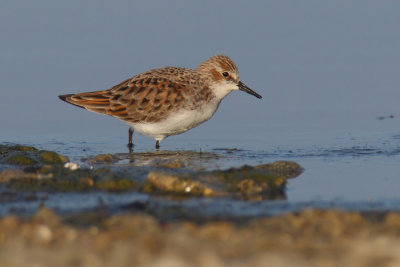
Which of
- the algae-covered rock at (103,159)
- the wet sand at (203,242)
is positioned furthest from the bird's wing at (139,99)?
the wet sand at (203,242)

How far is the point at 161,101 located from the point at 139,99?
296mm

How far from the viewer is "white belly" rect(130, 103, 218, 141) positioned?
9727mm

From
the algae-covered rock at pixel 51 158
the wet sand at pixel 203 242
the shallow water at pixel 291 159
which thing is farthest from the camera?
the algae-covered rock at pixel 51 158

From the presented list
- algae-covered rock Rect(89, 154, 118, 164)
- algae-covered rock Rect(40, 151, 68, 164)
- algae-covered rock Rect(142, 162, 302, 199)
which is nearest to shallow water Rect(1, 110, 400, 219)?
algae-covered rock Rect(142, 162, 302, 199)

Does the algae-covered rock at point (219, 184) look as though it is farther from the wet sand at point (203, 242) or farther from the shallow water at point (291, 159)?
the wet sand at point (203, 242)

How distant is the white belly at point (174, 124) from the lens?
9.73 meters

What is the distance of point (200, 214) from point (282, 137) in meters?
4.44

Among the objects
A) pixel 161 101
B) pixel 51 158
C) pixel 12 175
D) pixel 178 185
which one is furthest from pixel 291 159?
pixel 12 175

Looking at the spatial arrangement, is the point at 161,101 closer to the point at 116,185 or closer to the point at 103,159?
the point at 103,159

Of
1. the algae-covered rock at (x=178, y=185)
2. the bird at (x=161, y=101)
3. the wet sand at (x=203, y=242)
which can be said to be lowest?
the wet sand at (x=203, y=242)

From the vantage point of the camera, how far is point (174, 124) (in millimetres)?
9734

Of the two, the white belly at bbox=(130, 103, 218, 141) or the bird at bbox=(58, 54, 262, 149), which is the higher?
the bird at bbox=(58, 54, 262, 149)

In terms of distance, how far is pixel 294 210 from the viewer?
6.18 m

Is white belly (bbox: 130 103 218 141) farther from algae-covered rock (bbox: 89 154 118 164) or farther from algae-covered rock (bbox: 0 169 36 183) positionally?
algae-covered rock (bbox: 0 169 36 183)
